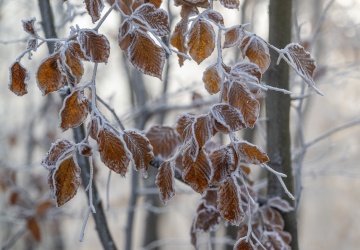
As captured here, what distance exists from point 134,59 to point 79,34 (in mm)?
93

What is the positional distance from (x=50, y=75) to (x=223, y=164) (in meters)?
0.31

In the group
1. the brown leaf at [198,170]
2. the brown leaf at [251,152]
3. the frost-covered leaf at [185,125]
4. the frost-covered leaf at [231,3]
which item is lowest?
the brown leaf at [198,170]

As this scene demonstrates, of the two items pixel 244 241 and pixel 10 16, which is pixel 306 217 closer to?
pixel 10 16

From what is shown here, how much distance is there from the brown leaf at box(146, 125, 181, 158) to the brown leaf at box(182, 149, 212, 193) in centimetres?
34

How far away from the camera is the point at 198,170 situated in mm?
724

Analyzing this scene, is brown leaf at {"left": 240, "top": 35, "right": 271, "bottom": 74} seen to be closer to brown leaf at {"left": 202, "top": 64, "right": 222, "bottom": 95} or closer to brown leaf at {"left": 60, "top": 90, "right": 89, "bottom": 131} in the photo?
brown leaf at {"left": 202, "top": 64, "right": 222, "bottom": 95}

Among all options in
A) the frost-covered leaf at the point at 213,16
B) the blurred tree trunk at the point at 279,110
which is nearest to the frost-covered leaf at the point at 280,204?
the blurred tree trunk at the point at 279,110

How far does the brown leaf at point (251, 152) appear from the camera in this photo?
75 cm

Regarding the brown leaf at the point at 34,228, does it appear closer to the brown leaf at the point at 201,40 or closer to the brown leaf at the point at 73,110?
the brown leaf at the point at 73,110

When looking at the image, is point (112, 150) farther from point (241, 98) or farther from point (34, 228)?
point (34, 228)

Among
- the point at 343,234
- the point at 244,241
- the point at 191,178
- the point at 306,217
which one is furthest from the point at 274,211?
the point at 306,217

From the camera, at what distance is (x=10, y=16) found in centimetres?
382

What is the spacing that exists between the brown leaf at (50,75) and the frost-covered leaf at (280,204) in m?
0.60

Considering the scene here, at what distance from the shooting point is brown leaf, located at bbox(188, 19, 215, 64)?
74cm
